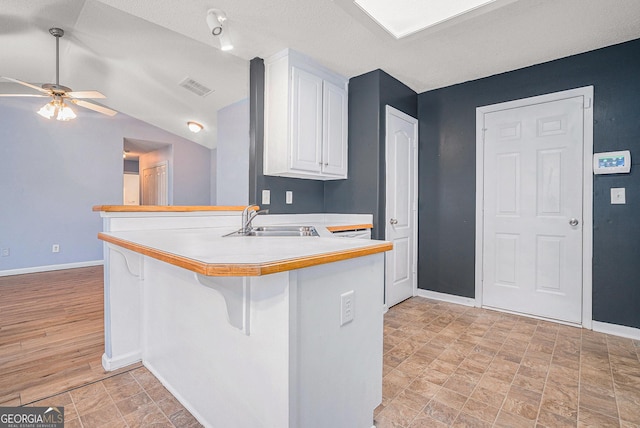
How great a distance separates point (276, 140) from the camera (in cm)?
275

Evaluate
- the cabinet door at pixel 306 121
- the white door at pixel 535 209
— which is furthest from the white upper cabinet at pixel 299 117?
the white door at pixel 535 209

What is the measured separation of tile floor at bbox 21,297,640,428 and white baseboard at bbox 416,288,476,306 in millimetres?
662

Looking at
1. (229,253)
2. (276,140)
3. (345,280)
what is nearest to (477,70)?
(276,140)

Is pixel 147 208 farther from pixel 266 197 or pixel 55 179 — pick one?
pixel 55 179

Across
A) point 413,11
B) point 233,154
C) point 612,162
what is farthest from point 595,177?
point 233,154

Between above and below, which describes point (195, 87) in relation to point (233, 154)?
above

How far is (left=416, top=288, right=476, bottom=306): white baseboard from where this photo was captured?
3.29 metres

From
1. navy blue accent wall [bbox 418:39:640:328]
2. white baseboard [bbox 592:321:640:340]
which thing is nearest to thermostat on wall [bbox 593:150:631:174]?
navy blue accent wall [bbox 418:39:640:328]

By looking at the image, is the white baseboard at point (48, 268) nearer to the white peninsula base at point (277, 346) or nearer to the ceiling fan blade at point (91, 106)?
the ceiling fan blade at point (91, 106)

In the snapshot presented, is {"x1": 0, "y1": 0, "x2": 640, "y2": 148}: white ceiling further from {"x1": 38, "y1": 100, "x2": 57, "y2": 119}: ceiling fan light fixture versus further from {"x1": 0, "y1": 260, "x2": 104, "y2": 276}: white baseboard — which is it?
{"x1": 0, "y1": 260, "x2": 104, "y2": 276}: white baseboard

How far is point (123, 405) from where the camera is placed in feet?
5.34

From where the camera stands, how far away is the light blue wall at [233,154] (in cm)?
422

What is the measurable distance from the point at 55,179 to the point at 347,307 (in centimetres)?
574

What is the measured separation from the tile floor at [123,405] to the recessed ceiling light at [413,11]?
8.49 ft
